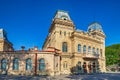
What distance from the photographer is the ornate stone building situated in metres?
35.4

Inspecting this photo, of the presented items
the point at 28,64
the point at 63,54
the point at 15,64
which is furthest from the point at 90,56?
the point at 15,64

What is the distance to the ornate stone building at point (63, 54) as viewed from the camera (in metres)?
35.4

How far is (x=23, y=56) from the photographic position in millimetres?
35562

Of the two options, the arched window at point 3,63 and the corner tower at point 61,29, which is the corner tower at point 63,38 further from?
the arched window at point 3,63

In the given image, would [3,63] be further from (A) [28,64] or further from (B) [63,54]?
(B) [63,54]

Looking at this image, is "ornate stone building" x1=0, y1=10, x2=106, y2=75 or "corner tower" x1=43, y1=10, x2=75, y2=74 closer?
"ornate stone building" x1=0, y1=10, x2=106, y2=75

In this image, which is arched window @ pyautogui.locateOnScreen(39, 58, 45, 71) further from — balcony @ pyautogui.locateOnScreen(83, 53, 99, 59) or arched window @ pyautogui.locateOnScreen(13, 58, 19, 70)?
balcony @ pyautogui.locateOnScreen(83, 53, 99, 59)

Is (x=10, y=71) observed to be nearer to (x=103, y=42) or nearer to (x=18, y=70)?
(x=18, y=70)

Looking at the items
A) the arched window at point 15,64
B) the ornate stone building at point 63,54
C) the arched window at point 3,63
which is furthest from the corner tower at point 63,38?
the arched window at point 3,63

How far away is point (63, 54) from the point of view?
152 ft

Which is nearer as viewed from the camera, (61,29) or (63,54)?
(63,54)

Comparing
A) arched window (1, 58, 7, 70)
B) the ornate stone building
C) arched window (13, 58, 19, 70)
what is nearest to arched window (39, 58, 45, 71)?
A: the ornate stone building

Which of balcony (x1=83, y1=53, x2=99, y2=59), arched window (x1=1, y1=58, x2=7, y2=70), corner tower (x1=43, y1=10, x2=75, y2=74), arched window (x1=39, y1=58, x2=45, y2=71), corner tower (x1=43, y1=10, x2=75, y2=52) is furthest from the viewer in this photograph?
balcony (x1=83, y1=53, x2=99, y2=59)


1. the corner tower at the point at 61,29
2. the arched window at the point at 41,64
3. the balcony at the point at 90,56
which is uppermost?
the corner tower at the point at 61,29
